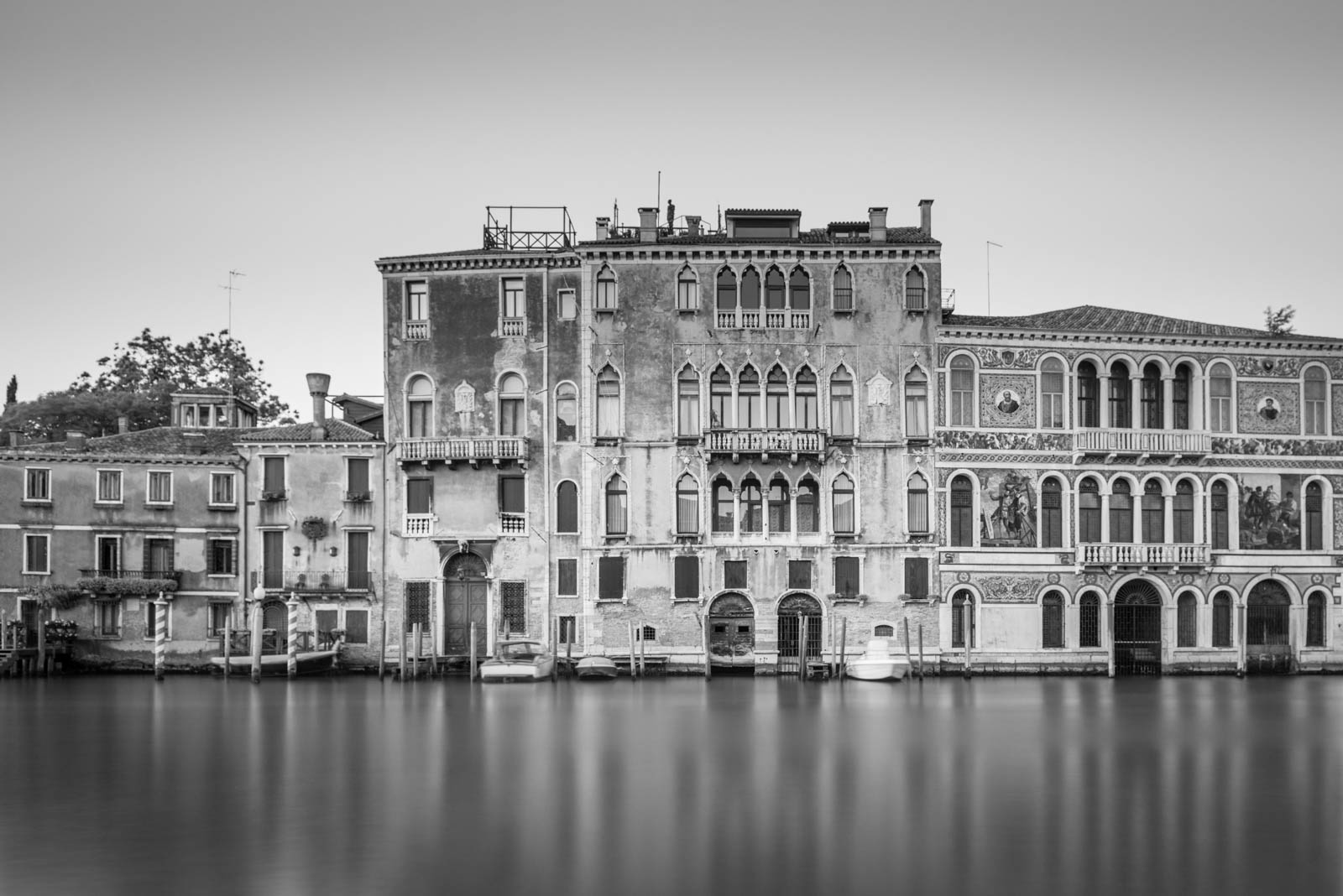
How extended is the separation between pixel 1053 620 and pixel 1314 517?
8.79 meters

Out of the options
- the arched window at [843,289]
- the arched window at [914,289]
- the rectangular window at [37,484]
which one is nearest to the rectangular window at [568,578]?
the arched window at [843,289]

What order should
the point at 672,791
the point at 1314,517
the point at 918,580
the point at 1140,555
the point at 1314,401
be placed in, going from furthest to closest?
the point at 1314,401 → the point at 1314,517 → the point at 918,580 → the point at 1140,555 → the point at 672,791

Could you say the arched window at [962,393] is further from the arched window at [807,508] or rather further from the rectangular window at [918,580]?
the arched window at [807,508]

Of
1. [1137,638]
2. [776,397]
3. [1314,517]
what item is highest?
[776,397]

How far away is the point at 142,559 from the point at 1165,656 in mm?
31003

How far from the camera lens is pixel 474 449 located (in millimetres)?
39375

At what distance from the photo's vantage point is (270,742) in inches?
1102

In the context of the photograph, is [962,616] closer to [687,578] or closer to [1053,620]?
[1053,620]

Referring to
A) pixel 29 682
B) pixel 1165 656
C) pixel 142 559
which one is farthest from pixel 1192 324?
pixel 29 682

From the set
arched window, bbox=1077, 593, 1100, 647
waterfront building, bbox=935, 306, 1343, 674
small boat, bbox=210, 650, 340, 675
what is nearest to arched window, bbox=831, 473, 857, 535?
waterfront building, bbox=935, 306, 1343, 674

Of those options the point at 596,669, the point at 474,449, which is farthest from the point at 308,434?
the point at 596,669

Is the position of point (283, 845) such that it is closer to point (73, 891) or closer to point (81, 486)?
point (73, 891)

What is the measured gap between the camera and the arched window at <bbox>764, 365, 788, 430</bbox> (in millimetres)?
39438

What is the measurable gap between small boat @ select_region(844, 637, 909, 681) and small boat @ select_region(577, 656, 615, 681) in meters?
6.87
